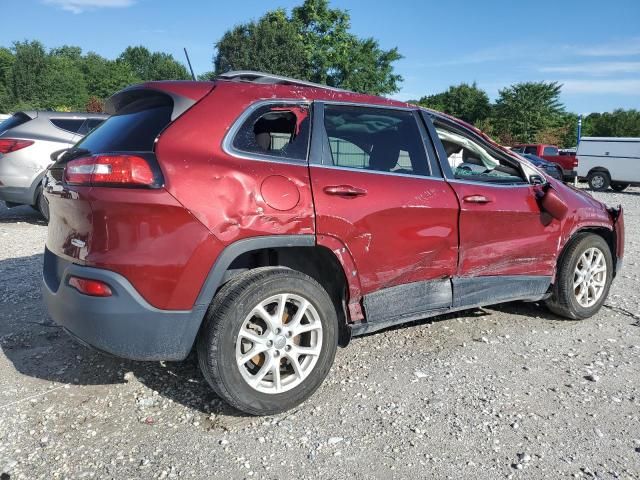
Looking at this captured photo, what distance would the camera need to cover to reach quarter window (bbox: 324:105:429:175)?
3178 millimetres

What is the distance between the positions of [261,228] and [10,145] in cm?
697

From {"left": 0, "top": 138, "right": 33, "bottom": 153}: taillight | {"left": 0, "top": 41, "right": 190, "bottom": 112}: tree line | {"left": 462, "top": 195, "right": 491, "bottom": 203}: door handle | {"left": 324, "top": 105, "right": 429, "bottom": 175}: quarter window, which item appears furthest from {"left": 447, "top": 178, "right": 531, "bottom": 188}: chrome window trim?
{"left": 0, "top": 41, "right": 190, "bottom": 112}: tree line

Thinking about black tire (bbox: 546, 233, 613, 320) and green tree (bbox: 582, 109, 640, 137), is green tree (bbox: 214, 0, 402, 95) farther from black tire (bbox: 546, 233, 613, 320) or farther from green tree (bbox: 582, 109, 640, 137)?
black tire (bbox: 546, 233, 613, 320)

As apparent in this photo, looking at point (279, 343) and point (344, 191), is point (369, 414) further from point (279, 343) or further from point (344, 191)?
point (344, 191)

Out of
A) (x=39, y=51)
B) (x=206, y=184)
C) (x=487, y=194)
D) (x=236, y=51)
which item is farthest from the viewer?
(x=39, y=51)

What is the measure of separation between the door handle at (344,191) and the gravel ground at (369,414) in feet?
3.86

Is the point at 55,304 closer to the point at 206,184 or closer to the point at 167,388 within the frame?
the point at 167,388

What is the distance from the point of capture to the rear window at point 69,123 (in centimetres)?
841

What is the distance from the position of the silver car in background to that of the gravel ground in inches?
180

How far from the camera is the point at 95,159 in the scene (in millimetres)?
2619

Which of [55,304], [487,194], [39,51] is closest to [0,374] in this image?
[55,304]

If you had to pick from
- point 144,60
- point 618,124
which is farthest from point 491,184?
point 144,60

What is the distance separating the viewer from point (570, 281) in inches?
167

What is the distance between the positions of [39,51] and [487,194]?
70364 millimetres
